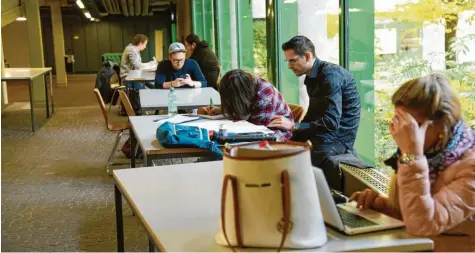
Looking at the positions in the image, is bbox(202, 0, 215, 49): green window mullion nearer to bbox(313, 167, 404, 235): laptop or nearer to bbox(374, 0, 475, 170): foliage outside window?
bbox(374, 0, 475, 170): foliage outside window

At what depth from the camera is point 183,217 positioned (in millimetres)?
1998

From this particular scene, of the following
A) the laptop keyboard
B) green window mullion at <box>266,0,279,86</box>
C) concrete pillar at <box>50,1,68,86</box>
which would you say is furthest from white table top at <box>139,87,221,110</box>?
concrete pillar at <box>50,1,68,86</box>

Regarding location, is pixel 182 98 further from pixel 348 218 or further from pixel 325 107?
pixel 348 218

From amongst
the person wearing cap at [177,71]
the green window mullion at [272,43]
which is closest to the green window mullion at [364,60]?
the green window mullion at [272,43]

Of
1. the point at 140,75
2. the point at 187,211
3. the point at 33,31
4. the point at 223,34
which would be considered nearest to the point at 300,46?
the point at 187,211

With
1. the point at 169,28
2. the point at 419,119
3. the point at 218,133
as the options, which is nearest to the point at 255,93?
the point at 218,133

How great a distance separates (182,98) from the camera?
5.77 meters

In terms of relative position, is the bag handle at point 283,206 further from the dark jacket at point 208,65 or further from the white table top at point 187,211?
the dark jacket at point 208,65

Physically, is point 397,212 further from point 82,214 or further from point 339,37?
point 82,214

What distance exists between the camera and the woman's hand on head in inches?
70.0

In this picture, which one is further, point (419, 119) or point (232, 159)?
point (419, 119)

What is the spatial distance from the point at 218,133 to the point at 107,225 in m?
1.46

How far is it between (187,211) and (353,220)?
55cm

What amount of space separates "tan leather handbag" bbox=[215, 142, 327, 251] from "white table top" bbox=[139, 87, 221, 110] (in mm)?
3767
